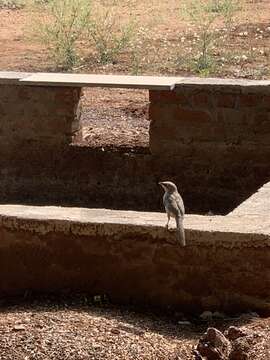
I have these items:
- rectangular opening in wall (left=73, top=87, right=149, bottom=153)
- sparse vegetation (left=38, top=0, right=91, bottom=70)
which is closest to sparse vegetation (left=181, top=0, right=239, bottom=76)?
rectangular opening in wall (left=73, top=87, right=149, bottom=153)

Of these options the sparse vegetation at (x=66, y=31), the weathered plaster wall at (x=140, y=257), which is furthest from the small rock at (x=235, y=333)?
the sparse vegetation at (x=66, y=31)

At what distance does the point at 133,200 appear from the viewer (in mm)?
8109

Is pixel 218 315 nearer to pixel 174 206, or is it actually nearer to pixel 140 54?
pixel 174 206

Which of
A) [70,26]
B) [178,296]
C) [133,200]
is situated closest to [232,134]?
[133,200]

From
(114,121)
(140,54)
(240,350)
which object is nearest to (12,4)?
(140,54)

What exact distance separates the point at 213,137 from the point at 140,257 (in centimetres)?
252

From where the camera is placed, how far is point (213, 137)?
790 cm

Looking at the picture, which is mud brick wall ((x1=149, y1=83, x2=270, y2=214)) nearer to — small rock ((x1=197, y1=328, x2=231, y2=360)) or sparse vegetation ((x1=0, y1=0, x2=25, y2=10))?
small rock ((x1=197, y1=328, x2=231, y2=360))

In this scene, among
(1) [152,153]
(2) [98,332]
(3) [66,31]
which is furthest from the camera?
(3) [66,31]

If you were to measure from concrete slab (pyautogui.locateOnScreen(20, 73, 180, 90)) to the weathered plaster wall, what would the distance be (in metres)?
2.12

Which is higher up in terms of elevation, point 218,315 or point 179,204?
point 179,204

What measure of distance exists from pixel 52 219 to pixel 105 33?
901 centimetres

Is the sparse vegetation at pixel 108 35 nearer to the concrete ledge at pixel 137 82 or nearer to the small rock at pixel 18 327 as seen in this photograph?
the concrete ledge at pixel 137 82

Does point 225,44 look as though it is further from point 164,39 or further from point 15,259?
point 15,259
